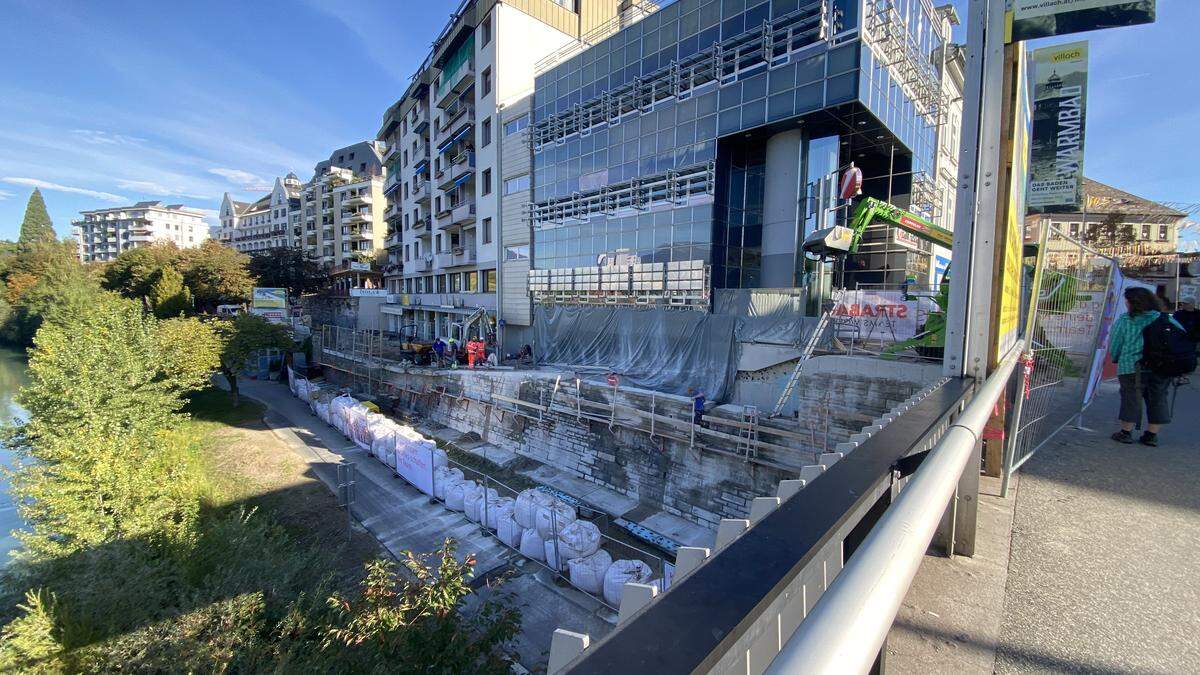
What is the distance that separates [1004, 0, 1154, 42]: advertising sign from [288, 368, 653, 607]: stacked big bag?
19.4 feet

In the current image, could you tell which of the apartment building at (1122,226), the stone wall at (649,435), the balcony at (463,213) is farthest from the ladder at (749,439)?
the balcony at (463,213)

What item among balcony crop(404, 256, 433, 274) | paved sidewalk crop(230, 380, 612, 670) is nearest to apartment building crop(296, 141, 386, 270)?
balcony crop(404, 256, 433, 274)

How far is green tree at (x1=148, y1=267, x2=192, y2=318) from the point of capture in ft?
111

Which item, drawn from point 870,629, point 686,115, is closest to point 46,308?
point 686,115

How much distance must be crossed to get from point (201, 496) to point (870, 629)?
18.0 m

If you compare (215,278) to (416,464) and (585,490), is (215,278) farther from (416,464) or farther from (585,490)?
(585,490)

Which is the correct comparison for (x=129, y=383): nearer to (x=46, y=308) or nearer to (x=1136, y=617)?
(x=1136, y=617)

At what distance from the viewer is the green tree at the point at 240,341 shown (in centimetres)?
2447

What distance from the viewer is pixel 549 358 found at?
22.7 metres

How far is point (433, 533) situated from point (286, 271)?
153 feet

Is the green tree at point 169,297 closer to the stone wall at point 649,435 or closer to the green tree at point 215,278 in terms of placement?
the green tree at point 215,278

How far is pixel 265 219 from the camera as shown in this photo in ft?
280

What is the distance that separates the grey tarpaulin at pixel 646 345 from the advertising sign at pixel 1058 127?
820 centimetres

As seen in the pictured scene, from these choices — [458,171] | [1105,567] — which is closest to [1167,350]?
[1105,567]
